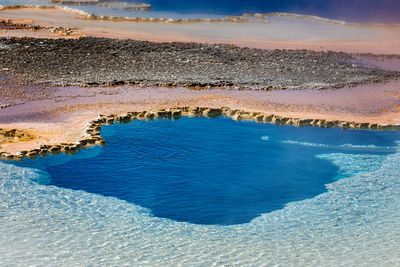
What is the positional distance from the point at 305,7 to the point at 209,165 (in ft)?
52.3

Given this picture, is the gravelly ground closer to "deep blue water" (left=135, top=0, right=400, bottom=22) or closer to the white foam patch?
the white foam patch

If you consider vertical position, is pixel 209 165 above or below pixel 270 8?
below

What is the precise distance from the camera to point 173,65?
41.1 ft

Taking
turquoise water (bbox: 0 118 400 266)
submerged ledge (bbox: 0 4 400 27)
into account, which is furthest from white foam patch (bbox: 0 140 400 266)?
submerged ledge (bbox: 0 4 400 27)

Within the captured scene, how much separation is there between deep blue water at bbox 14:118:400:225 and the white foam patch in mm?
274

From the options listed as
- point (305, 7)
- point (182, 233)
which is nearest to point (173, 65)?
point (182, 233)

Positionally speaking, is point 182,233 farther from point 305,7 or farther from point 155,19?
point 305,7

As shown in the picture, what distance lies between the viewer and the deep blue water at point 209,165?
636cm

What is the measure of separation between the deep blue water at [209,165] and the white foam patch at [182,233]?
27 centimetres

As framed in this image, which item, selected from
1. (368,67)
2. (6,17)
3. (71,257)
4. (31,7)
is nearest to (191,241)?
(71,257)

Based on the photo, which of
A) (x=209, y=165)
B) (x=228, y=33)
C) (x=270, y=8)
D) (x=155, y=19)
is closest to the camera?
(x=209, y=165)

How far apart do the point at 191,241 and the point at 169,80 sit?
6.45 m

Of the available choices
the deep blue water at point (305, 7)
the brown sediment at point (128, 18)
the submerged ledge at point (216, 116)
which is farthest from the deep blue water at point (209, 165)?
the deep blue water at point (305, 7)

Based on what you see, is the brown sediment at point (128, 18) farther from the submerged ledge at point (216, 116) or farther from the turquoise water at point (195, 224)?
the turquoise water at point (195, 224)
